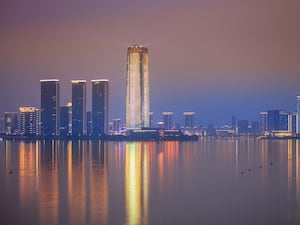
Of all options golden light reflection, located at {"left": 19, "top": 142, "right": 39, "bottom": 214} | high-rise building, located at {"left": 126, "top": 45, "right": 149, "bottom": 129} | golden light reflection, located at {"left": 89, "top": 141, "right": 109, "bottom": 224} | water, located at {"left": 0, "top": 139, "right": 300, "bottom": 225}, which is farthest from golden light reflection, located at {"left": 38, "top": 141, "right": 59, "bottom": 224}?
high-rise building, located at {"left": 126, "top": 45, "right": 149, "bottom": 129}

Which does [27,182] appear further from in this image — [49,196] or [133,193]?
[133,193]

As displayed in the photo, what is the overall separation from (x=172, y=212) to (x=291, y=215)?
7.36 feet

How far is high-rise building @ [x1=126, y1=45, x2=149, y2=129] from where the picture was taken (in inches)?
2562

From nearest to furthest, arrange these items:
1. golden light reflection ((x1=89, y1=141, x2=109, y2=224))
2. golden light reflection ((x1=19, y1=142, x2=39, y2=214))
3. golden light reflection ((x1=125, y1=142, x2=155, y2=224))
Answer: golden light reflection ((x1=89, y1=141, x2=109, y2=224))
golden light reflection ((x1=125, y1=142, x2=155, y2=224))
golden light reflection ((x1=19, y1=142, x2=39, y2=214))

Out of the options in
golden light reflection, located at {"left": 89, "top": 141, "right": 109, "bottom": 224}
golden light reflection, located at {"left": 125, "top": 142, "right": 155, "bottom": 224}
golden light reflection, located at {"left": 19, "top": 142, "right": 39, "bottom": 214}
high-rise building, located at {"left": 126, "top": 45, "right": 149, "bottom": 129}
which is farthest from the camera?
high-rise building, located at {"left": 126, "top": 45, "right": 149, "bottom": 129}

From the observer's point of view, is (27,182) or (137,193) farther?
(27,182)

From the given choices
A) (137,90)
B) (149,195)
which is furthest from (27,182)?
(137,90)

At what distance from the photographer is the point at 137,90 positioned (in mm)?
65188

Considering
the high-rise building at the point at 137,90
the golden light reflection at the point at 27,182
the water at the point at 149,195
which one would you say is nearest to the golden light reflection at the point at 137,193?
the water at the point at 149,195

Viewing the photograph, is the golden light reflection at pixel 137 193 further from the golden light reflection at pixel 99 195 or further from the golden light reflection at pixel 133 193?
the golden light reflection at pixel 99 195

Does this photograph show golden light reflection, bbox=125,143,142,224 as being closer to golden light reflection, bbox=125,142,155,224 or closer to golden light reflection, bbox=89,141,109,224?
golden light reflection, bbox=125,142,155,224

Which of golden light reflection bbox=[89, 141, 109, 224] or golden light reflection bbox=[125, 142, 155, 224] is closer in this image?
golden light reflection bbox=[89, 141, 109, 224]

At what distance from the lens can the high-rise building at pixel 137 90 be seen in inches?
2562

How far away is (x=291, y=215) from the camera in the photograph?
11.6 metres
